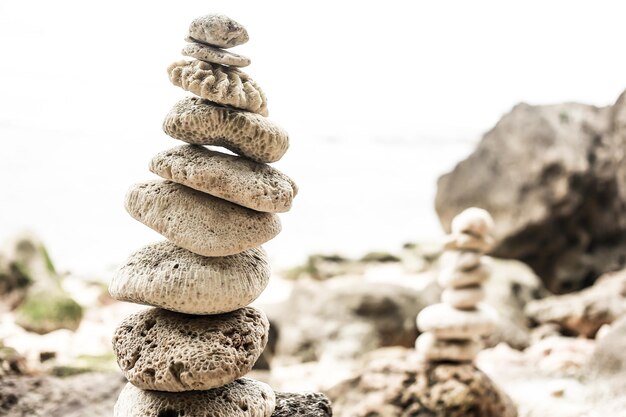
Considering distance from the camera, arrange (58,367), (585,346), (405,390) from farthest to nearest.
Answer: (585,346), (58,367), (405,390)

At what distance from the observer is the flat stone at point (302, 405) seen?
288 centimetres

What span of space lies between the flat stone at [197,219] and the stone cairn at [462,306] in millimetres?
1870

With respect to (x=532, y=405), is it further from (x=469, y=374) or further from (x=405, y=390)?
(x=405, y=390)

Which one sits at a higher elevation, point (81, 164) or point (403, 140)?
point (403, 140)

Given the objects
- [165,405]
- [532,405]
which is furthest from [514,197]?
[165,405]

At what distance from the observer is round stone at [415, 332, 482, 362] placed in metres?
4.07

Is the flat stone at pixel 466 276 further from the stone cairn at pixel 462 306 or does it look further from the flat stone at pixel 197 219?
the flat stone at pixel 197 219

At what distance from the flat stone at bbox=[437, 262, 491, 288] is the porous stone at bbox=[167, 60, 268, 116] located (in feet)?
6.83

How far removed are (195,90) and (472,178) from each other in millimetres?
6037

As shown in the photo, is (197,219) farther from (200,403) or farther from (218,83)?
(200,403)

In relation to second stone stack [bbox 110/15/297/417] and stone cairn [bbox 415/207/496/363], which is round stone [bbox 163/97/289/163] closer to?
second stone stack [bbox 110/15/297/417]

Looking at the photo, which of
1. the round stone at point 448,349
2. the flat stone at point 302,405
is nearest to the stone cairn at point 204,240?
the flat stone at point 302,405

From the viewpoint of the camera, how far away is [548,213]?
25.1 ft

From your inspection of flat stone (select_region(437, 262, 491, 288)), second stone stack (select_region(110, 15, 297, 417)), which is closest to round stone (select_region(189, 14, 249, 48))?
second stone stack (select_region(110, 15, 297, 417))
